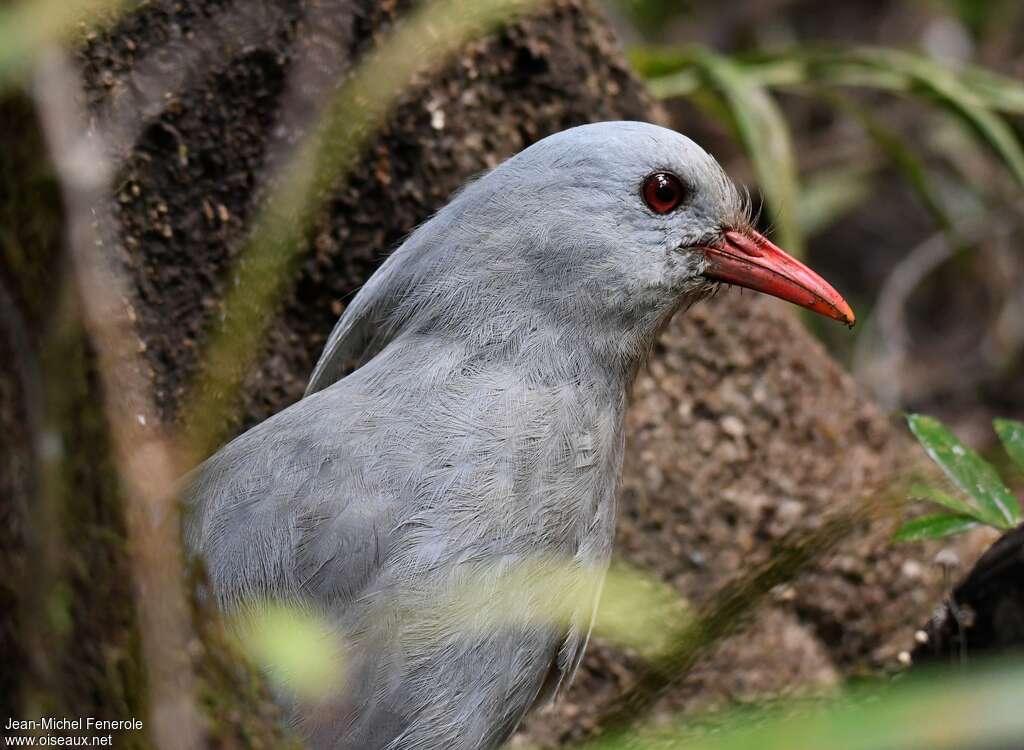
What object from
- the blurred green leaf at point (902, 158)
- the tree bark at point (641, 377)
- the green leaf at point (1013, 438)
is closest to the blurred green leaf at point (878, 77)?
the blurred green leaf at point (902, 158)

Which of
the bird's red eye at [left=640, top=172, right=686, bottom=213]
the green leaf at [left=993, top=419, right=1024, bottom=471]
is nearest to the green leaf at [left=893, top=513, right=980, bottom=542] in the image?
the green leaf at [left=993, top=419, right=1024, bottom=471]

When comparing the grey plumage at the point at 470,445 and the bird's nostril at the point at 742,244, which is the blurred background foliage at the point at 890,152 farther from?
the grey plumage at the point at 470,445

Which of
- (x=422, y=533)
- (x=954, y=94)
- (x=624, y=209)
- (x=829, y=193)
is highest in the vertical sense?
(x=829, y=193)

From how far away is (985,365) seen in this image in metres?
5.75

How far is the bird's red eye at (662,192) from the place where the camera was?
8.11 feet

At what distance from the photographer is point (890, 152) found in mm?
4227

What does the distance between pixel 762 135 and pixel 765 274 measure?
4.46 feet

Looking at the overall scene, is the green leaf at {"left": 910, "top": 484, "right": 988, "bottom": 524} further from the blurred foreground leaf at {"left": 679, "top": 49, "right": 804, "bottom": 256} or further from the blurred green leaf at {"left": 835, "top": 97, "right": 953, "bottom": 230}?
the blurred green leaf at {"left": 835, "top": 97, "right": 953, "bottom": 230}

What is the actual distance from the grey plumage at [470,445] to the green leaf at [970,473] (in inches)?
21.6

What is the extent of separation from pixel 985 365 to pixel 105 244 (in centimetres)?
475

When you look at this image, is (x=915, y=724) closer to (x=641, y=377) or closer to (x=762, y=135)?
(x=641, y=377)

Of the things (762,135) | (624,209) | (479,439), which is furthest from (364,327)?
(762,135)

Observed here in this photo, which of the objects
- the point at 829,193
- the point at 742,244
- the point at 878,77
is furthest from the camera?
the point at 829,193

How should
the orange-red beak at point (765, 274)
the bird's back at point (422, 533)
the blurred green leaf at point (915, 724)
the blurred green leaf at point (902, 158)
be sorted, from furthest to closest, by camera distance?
the blurred green leaf at point (902, 158) < the orange-red beak at point (765, 274) < the bird's back at point (422, 533) < the blurred green leaf at point (915, 724)
